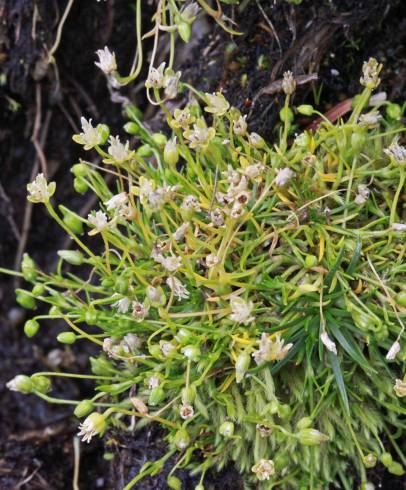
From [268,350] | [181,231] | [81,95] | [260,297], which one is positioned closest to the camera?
→ [268,350]

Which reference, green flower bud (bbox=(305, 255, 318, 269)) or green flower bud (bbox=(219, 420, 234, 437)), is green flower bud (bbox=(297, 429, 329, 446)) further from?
green flower bud (bbox=(305, 255, 318, 269))

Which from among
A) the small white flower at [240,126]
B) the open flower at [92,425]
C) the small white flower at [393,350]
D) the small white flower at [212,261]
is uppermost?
the small white flower at [240,126]

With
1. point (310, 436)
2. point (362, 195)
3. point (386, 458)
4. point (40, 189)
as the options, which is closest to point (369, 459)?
point (386, 458)

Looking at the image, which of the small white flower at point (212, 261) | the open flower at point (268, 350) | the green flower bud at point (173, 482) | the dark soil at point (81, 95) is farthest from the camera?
the dark soil at point (81, 95)

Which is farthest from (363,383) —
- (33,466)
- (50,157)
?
(50,157)

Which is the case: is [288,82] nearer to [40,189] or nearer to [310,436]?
[40,189]

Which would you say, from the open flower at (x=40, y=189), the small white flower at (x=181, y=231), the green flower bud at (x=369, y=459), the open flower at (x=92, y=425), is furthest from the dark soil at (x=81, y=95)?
the open flower at (x=40, y=189)

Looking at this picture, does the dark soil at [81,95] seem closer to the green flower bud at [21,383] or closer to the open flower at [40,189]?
the green flower bud at [21,383]
